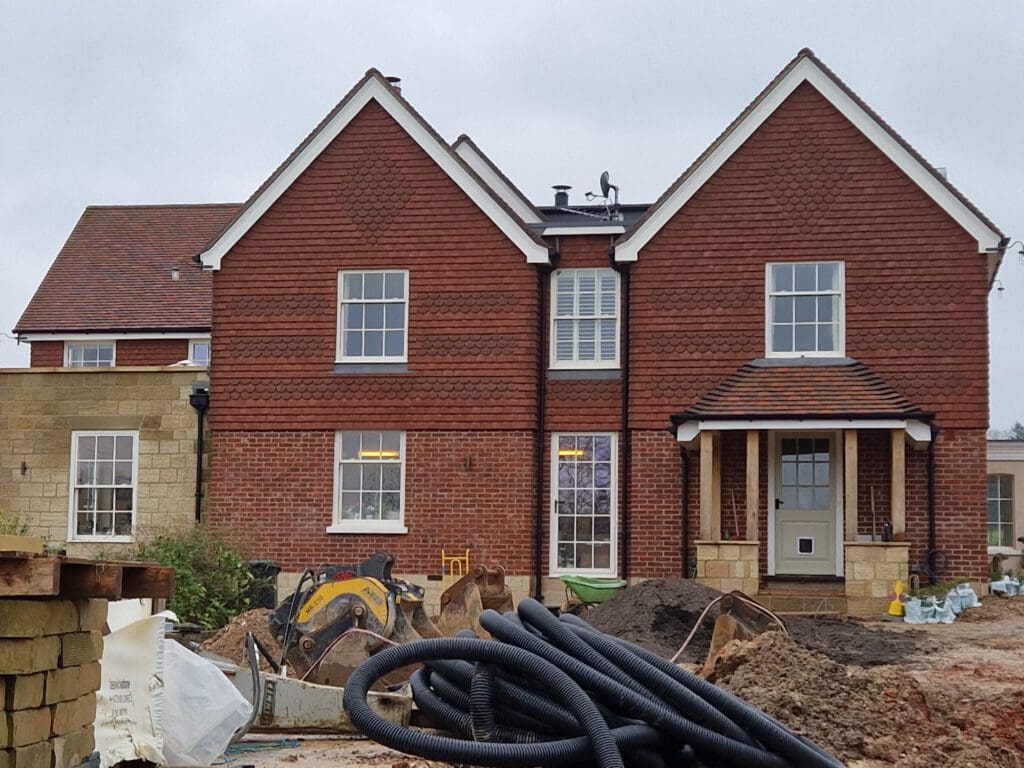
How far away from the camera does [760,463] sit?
78.1 ft

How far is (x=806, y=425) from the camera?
22.5 m

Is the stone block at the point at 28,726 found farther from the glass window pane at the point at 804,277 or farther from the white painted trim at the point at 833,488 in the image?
the glass window pane at the point at 804,277

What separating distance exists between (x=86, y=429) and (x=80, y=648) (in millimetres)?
17153

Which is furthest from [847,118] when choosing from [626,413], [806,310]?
[626,413]

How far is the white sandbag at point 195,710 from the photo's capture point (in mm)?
10969

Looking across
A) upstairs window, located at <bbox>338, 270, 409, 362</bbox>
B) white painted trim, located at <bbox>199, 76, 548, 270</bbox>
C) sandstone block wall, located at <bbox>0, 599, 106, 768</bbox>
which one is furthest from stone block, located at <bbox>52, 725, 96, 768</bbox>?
white painted trim, located at <bbox>199, 76, 548, 270</bbox>

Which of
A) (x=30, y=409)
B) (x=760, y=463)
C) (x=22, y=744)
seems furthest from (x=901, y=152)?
(x=22, y=744)

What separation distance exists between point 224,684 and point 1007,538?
1064 inches

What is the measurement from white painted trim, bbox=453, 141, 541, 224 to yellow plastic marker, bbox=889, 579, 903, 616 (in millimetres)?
8725

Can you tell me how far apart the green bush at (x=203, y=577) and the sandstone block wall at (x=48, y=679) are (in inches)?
400

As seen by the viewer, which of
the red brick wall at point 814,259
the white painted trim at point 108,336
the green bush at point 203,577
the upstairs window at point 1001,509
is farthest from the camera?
the upstairs window at point 1001,509

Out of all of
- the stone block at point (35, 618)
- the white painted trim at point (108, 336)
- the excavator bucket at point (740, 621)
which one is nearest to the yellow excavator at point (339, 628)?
the excavator bucket at point (740, 621)

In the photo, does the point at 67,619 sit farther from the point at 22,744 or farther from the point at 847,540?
the point at 847,540

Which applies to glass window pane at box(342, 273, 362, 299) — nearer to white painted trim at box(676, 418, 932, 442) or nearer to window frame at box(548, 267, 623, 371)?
window frame at box(548, 267, 623, 371)
